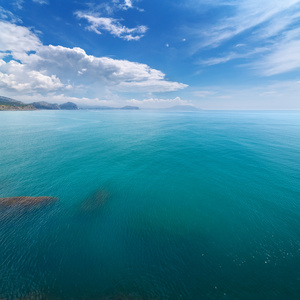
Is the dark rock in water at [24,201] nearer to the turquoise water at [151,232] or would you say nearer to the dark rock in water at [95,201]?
the turquoise water at [151,232]

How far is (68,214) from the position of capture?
21.3 metres

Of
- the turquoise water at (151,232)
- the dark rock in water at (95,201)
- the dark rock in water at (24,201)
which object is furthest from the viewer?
the dark rock in water at (95,201)

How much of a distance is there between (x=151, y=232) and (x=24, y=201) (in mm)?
22241

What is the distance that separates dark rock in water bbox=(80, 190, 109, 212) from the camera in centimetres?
2291

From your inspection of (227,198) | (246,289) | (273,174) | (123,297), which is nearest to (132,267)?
(123,297)

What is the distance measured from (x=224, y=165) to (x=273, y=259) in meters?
25.4

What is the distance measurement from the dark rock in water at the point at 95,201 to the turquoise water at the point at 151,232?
0.23 metres

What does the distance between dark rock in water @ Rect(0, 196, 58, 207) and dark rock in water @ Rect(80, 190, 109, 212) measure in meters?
5.80

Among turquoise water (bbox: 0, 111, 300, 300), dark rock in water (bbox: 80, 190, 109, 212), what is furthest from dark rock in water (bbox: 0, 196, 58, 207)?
dark rock in water (bbox: 80, 190, 109, 212)

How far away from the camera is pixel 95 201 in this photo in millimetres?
24531

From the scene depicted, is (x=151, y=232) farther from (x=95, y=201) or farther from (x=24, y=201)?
(x=24, y=201)

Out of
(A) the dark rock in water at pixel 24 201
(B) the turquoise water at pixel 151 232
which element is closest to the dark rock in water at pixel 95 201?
(B) the turquoise water at pixel 151 232

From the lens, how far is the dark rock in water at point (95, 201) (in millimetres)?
22913

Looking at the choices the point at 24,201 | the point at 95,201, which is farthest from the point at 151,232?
the point at 24,201
